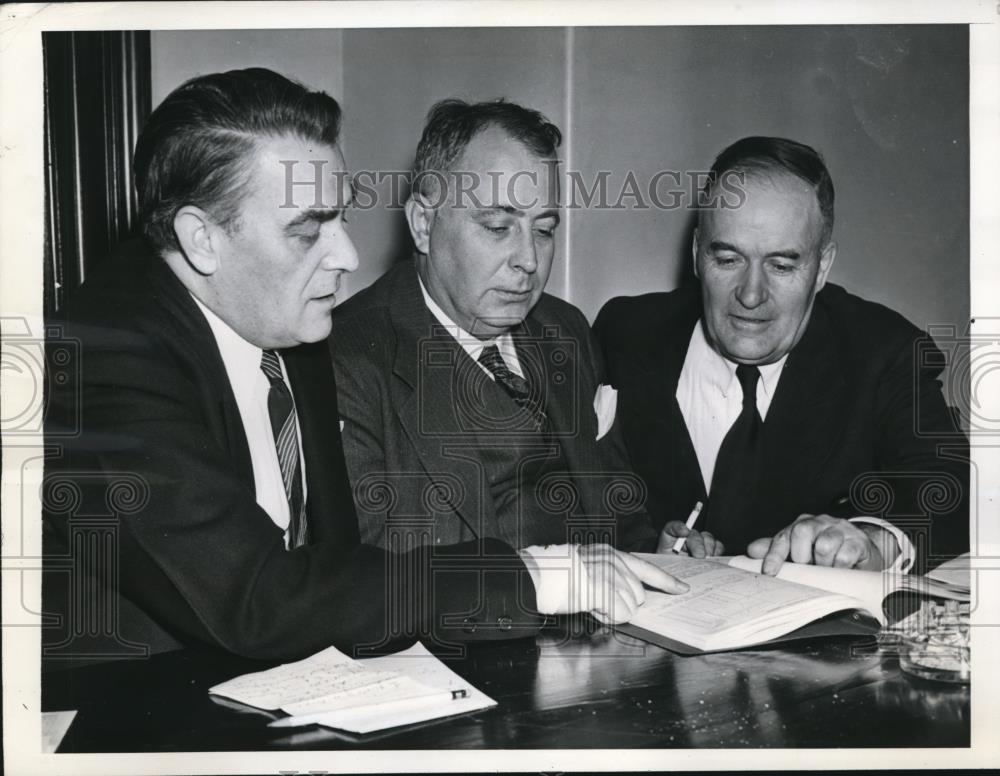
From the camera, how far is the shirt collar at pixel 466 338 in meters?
2.41

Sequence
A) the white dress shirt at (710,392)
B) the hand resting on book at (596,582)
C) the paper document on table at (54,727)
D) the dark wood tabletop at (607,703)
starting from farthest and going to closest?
1. the white dress shirt at (710,392)
2. the paper document on table at (54,727)
3. the hand resting on book at (596,582)
4. the dark wood tabletop at (607,703)

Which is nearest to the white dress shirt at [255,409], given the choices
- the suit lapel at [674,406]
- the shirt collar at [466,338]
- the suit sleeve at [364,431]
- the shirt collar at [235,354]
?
the shirt collar at [235,354]


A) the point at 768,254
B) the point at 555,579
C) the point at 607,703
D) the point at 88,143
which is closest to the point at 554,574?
the point at 555,579

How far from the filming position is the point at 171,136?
2.30 m

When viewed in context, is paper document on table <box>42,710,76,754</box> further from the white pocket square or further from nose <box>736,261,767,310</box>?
nose <box>736,261,767,310</box>

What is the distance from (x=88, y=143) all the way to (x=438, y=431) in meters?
1.02

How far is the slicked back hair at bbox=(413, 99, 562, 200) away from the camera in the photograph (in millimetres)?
2377

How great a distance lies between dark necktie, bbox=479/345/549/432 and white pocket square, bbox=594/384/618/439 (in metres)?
0.13

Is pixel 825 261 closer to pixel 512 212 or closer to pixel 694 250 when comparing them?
pixel 694 250

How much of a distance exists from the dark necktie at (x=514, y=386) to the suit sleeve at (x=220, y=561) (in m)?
0.33

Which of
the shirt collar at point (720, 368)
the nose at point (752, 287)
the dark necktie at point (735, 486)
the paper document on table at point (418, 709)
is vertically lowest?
the paper document on table at point (418, 709)

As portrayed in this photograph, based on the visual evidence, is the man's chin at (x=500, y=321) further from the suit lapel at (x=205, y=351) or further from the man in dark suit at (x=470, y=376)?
the suit lapel at (x=205, y=351)

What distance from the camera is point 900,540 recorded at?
7.97 feet

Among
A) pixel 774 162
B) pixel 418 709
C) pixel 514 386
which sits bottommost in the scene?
pixel 418 709
